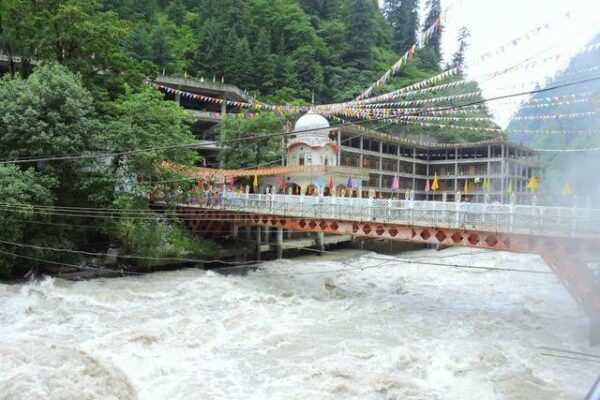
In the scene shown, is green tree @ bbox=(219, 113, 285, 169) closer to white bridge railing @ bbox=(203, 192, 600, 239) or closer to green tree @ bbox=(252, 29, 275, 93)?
white bridge railing @ bbox=(203, 192, 600, 239)

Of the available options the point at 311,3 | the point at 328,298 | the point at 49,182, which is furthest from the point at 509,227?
the point at 311,3

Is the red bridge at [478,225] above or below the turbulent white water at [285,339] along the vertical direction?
above

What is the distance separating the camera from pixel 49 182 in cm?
2183

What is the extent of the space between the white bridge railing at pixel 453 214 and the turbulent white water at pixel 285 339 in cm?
385

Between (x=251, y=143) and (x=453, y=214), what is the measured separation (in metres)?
23.4

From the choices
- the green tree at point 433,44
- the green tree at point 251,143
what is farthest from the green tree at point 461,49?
the green tree at point 251,143

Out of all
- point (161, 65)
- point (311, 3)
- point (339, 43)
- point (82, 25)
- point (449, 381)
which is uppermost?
point (311, 3)

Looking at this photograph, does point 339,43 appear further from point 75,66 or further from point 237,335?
point 237,335

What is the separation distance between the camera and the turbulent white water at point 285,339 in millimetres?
12023

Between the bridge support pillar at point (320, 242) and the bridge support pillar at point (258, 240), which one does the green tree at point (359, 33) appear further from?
the bridge support pillar at point (258, 240)

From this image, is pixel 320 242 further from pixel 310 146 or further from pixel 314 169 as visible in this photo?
pixel 310 146

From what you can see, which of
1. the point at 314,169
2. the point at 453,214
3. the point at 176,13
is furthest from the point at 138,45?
the point at 453,214

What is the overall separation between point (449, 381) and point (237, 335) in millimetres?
7161

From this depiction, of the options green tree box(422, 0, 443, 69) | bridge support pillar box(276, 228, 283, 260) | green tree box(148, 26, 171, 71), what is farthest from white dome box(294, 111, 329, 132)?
green tree box(422, 0, 443, 69)
